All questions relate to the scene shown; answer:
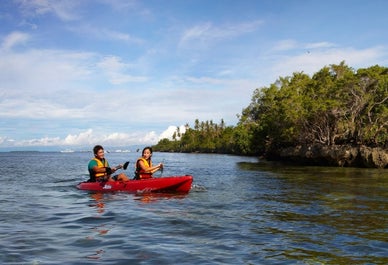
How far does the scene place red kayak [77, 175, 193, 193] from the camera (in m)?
14.2

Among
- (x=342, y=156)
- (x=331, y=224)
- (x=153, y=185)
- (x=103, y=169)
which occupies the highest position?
(x=103, y=169)

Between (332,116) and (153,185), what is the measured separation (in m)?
28.5

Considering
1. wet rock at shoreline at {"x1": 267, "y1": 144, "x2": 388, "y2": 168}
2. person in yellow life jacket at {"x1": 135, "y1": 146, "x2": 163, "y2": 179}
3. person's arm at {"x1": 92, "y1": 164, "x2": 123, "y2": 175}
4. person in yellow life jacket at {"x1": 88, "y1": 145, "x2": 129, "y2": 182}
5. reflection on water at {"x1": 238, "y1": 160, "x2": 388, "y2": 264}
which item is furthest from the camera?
wet rock at shoreline at {"x1": 267, "y1": 144, "x2": 388, "y2": 168}

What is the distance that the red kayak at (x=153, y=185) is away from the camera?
1420 centimetres

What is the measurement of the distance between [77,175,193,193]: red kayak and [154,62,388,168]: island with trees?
75.1 feet

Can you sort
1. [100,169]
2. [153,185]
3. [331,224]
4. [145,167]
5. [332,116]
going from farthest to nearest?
[332,116], [100,169], [145,167], [153,185], [331,224]

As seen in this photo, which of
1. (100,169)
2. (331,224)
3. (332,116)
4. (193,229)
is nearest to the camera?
(193,229)

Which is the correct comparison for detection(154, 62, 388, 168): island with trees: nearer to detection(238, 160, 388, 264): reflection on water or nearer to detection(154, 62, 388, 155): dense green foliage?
detection(154, 62, 388, 155): dense green foliage

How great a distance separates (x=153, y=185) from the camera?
1422cm

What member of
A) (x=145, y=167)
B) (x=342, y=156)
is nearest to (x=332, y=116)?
(x=342, y=156)

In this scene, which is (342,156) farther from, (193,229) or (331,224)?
(193,229)

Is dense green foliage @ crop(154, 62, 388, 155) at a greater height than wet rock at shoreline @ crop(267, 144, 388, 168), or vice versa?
dense green foliage @ crop(154, 62, 388, 155)

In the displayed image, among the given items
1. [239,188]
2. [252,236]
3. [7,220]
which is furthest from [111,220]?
[239,188]

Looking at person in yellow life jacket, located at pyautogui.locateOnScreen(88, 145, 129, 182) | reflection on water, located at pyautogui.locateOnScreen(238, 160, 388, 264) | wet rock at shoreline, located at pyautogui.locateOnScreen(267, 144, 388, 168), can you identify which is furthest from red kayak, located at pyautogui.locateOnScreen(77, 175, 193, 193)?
wet rock at shoreline, located at pyautogui.locateOnScreen(267, 144, 388, 168)
